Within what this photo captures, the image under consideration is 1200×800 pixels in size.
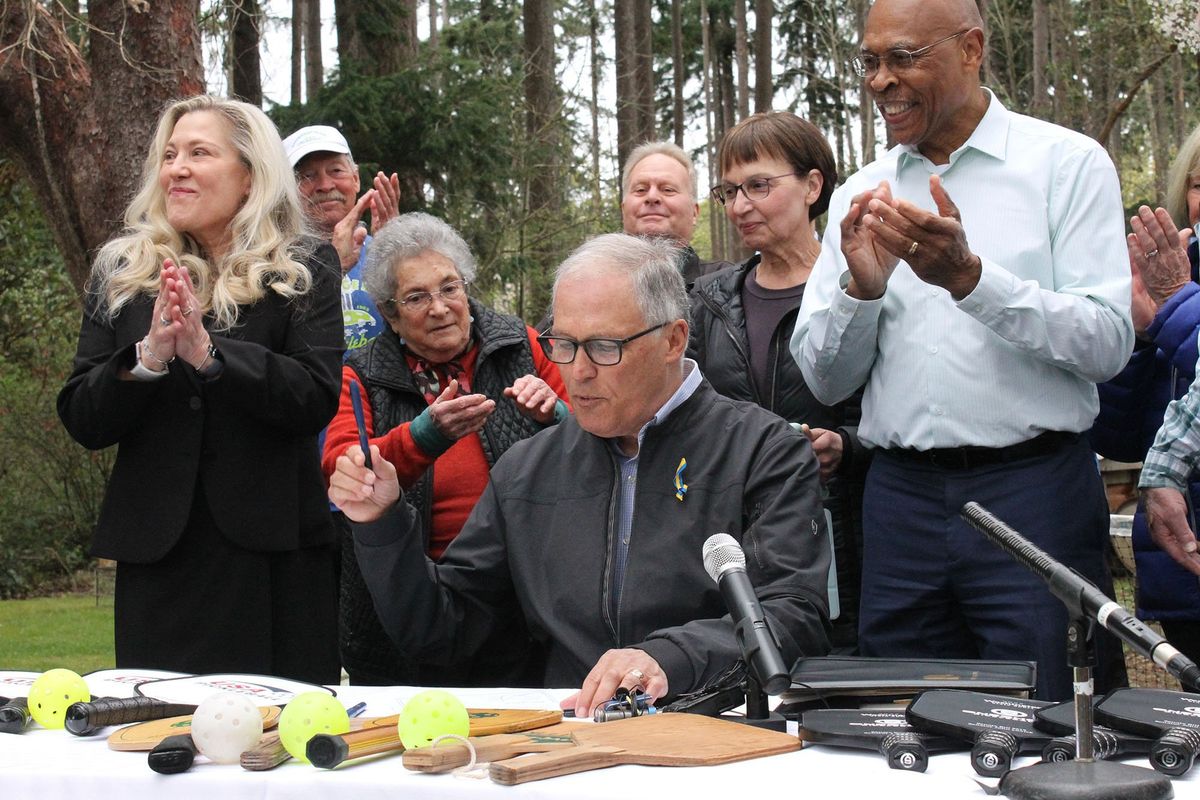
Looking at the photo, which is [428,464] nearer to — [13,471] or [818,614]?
[818,614]

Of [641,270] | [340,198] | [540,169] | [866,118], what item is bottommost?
[641,270]

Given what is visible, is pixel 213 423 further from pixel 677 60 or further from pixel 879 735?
pixel 677 60

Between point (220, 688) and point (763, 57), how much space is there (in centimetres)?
1844

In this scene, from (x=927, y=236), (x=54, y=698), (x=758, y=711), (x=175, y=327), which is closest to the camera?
(x=758, y=711)

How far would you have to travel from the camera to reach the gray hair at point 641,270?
3334 millimetres

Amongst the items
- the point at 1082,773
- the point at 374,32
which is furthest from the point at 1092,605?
the point at 374,32

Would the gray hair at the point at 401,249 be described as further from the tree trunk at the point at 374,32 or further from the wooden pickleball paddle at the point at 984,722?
the tree trunk at the point at 374,32

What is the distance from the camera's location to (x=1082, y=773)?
72.1 inches

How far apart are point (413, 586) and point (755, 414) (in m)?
0.92

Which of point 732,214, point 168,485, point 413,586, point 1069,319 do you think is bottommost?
point 413,586

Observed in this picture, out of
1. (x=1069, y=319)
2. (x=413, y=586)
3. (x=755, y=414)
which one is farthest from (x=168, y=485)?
(x=1069, y=319)

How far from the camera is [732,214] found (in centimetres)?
449

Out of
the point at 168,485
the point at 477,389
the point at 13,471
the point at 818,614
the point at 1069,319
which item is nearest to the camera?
the point at 818,614

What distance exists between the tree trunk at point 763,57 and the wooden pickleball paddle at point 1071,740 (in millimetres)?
17698
